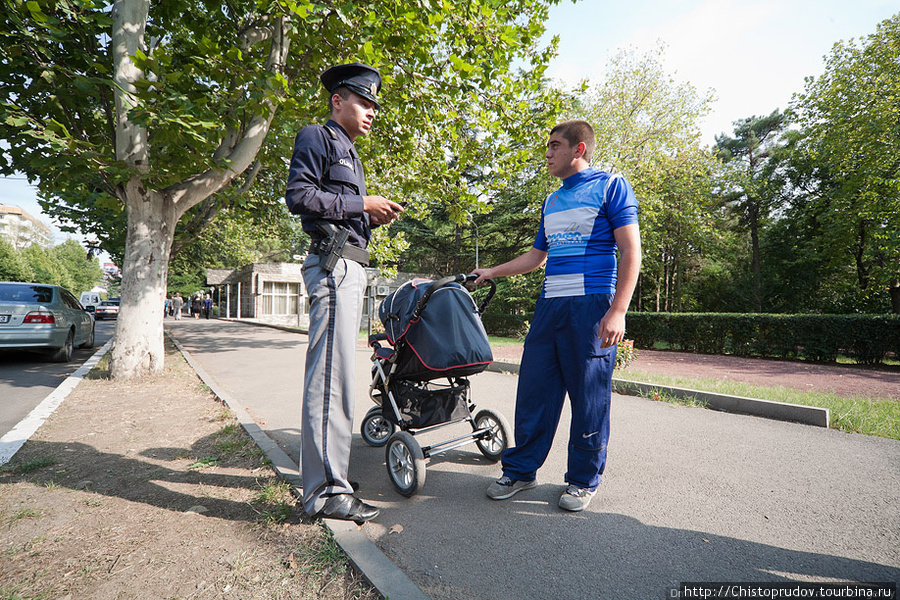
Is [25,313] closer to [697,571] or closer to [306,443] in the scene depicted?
[306,443]

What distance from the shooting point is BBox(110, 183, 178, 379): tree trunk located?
6965 mm

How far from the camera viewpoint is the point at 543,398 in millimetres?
2857

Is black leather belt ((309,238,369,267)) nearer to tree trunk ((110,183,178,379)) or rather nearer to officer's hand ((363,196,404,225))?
officer's hand ((363,196,404,225))

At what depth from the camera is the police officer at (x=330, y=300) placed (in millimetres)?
2436

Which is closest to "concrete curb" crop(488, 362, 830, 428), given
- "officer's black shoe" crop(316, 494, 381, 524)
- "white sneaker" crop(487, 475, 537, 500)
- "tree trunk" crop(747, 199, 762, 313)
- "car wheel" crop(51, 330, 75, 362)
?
"white sneaker" crop(487, 475, 537, 500)

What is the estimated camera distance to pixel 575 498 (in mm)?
2711

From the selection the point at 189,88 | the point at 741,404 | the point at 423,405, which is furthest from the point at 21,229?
the point at 741,404

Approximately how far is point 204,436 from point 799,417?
20.6 feet

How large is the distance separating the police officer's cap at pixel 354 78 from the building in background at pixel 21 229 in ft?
385

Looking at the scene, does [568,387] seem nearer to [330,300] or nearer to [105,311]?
[330,300]

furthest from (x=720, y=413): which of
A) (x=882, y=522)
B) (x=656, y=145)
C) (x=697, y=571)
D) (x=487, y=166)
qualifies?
(x=656, y=145)

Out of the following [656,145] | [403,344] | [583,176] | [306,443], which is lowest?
[306,443]

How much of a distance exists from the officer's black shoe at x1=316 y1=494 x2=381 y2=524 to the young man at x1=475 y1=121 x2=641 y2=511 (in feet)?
2.84

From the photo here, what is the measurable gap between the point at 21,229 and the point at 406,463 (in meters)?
139
